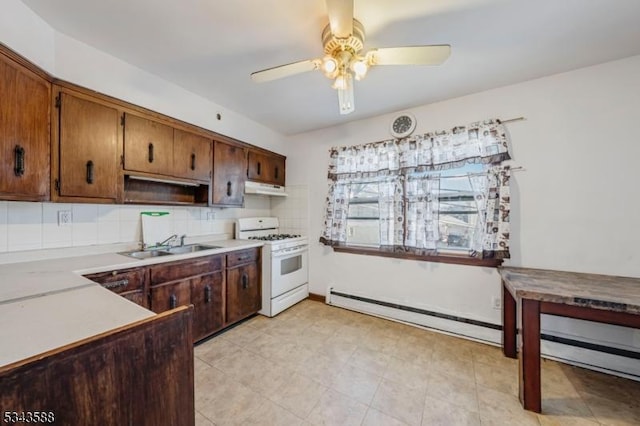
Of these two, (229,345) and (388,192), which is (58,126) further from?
(388,192)

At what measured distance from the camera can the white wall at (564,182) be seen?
A: 1949mm

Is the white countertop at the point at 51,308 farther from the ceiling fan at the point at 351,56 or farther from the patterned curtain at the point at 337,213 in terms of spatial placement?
the patterned curtain at the point at 337,213

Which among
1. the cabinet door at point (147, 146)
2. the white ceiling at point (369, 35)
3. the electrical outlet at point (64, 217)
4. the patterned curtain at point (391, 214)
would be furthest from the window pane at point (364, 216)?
the electrical outlet at point (64, 217)

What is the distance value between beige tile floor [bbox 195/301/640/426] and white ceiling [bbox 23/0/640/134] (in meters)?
2.49

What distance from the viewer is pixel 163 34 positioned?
172 centimetres

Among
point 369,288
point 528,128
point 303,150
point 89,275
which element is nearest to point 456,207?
point 528,128

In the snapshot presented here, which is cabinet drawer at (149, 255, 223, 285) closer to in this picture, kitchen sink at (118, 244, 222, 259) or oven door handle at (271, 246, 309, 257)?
kitchen sink at (118, 244, 222, 259)

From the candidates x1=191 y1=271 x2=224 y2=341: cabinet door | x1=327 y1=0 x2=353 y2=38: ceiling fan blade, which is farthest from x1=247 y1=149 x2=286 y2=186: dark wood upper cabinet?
x1=327 y1=0 x2=353 y2=38: ceiling fan blade

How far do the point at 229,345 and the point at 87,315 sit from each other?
64.2 inches

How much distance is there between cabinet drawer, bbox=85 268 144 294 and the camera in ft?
5.43

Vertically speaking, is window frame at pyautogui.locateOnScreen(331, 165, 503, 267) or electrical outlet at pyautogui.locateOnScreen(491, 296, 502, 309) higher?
window frame at pyautogui.locateOnScreen(331, 165, 503, 267)

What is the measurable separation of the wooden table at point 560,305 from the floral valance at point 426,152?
118 centimetres

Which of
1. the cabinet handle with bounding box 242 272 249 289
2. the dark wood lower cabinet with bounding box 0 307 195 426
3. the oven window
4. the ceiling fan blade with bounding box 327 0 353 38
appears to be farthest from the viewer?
the oven window

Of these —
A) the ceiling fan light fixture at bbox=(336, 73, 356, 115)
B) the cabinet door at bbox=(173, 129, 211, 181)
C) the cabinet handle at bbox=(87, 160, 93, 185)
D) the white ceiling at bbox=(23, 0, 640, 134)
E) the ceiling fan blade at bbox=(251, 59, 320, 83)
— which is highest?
the white ceiling at bbox=(23, 0, 640, 134)
